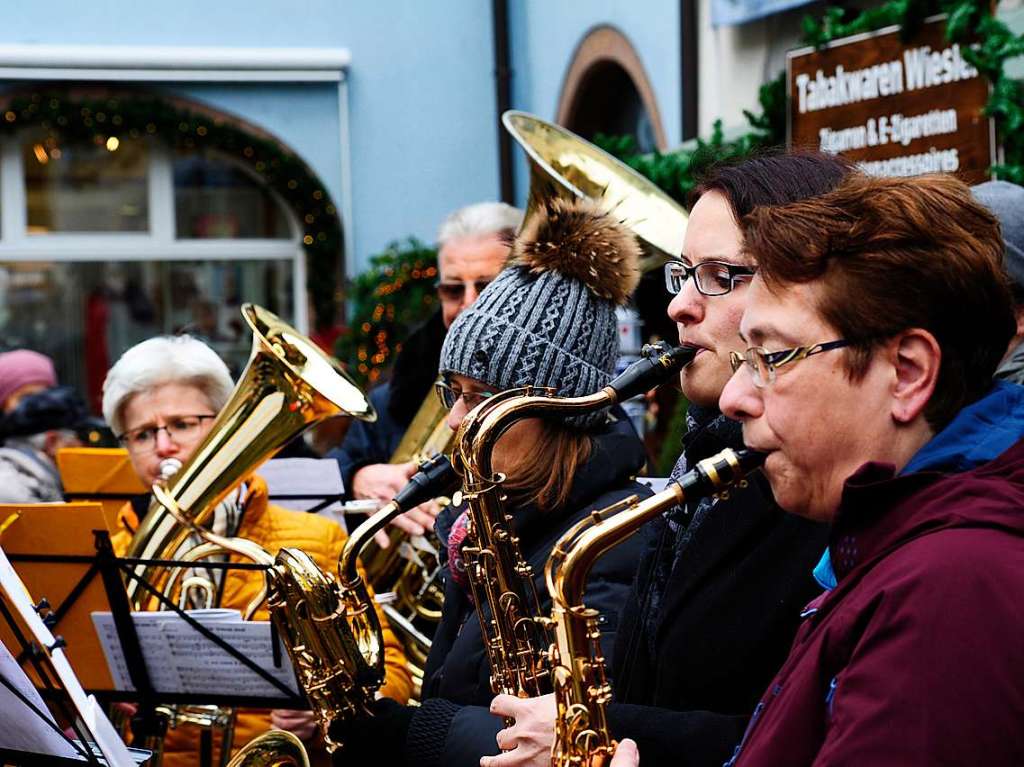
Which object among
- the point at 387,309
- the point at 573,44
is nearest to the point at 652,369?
the point at 387,309

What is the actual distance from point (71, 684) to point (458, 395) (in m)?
0.92

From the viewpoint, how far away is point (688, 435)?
2.10 metres

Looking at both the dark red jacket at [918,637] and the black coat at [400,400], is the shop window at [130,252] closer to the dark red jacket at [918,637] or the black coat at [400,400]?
the black coat at [400,400]

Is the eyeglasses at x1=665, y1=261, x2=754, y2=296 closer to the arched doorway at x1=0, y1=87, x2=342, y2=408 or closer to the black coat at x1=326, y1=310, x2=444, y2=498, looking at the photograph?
the black coat at x1=326, y1=310, x2=444, y2=498

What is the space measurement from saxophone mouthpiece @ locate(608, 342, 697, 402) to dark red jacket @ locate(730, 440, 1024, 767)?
0.71m

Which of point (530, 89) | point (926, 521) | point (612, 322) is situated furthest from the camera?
point (530, 89)

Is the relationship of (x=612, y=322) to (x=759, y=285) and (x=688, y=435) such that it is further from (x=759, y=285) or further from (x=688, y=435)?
(x=759, y=285)

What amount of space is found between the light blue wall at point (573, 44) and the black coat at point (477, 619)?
18.0 feet

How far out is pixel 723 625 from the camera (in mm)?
1918

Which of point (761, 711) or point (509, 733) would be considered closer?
Result: point (761, 711)

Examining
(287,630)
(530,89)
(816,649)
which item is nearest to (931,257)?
(816,649)

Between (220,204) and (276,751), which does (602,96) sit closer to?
(220,204)

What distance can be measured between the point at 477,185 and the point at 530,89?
0.96 meters

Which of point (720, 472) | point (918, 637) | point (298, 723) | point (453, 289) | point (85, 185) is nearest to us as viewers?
point (918, 637)
